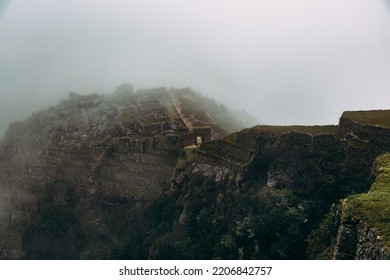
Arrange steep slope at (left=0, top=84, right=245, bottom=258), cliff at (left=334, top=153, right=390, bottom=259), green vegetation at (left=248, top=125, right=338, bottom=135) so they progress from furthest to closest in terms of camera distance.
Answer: steep slope at (left=0, top=84, right=245, bottom=258), green vegetation at (left=248, top=125, right=338, bottom=135), cliff at (left=334, top=153, right=390, bottom=259)

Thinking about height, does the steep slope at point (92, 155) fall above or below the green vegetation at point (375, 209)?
below

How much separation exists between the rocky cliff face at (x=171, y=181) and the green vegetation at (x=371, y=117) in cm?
28

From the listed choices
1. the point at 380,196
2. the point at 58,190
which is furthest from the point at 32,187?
the point at 380,196

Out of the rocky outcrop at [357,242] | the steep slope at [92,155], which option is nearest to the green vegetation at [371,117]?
the rocky outcrop at [357,242]

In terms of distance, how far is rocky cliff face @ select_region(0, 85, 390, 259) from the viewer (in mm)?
42750

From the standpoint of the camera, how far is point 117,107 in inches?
2835

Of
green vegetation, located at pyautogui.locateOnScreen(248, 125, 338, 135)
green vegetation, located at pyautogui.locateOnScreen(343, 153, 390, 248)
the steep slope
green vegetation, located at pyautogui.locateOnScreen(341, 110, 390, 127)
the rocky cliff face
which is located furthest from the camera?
the steep slope

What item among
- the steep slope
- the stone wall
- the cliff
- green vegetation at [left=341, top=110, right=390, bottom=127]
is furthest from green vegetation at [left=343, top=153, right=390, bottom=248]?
the steep slope

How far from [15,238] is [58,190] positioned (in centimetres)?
648

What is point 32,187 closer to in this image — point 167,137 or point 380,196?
point 167,137

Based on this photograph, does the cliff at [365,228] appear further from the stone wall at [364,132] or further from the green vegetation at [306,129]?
the green vegetation at [306,129]

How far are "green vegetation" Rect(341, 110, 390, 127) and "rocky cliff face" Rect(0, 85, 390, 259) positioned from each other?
284mm

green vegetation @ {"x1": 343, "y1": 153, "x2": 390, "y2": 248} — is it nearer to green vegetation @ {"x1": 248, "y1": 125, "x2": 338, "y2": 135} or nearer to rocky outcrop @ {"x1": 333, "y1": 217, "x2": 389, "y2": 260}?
rocky outcrop @ {"x1": 333, "y1": 217, "x2": 389, "y2": 260}

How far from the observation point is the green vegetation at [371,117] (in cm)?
4372
